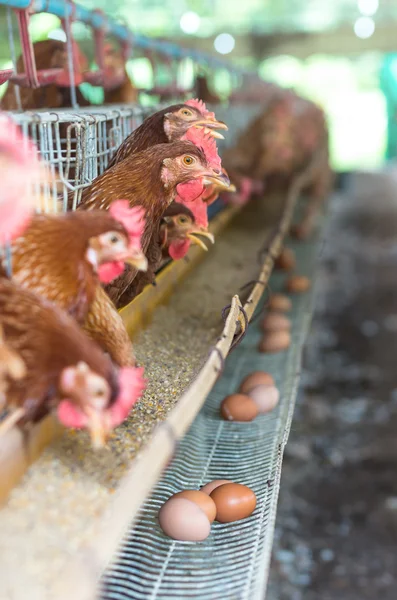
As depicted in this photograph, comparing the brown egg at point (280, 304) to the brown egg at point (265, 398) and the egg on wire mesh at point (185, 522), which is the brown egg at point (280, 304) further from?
the egg on wire mesh at point (185, 522)

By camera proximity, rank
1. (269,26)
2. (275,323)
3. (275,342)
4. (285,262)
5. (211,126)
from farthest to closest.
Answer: (269,26) → (285,262) → (275,323) → (275,342) → (211,126)

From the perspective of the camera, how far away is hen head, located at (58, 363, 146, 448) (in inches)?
33.0

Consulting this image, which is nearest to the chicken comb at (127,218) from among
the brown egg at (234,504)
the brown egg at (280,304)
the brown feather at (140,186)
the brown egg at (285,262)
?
the brown feather at (140,186)

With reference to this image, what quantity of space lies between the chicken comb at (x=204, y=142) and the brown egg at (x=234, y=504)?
740mm

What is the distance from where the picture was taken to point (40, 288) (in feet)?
3.07

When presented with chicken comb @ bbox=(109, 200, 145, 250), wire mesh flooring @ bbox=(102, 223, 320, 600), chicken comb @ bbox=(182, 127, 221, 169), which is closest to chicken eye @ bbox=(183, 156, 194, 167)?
chicken comb @ bbox=(182, 127, 221, 169)

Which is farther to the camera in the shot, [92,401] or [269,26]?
[269,26]

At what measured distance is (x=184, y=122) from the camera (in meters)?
1.56

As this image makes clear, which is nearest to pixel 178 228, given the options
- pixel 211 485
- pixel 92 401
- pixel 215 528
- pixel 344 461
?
pixel 211 485

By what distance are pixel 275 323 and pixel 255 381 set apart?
0.57 metres

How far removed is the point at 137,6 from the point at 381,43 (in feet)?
10.5

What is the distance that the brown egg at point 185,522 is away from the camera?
1213 millimetres

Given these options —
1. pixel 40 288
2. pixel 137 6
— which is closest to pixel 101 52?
pixel 40 288

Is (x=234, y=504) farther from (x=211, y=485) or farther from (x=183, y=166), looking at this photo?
(x=183, y=166)
